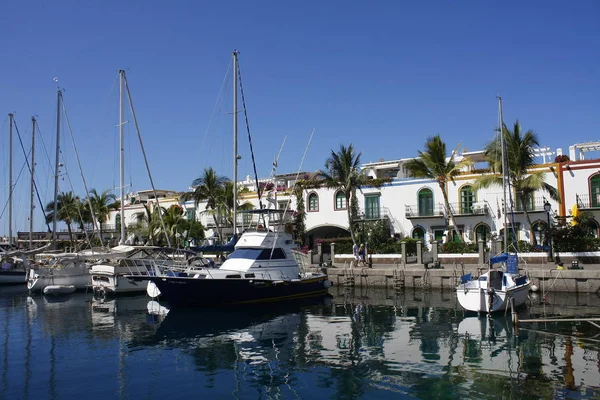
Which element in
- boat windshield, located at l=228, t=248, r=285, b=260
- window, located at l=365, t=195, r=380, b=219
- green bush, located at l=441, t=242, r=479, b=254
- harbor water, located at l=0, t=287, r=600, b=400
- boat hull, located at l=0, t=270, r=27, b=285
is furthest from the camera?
window, located at l=365, t=195, r=380, b=219

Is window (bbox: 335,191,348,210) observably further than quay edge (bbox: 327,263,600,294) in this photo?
Yes

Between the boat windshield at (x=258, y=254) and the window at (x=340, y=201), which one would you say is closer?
the boat windshield at (x=258, y=254)

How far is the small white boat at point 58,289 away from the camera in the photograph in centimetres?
3403

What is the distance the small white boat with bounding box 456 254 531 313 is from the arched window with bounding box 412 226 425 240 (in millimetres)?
19291

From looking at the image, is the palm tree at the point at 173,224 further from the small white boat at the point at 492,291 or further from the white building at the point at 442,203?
the small white boat at the point at 492,291

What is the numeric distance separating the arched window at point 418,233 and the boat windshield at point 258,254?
19.5 m

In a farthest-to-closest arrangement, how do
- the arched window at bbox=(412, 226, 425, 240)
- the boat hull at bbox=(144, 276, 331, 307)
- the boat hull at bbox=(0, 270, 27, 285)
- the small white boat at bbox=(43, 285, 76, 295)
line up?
the arched window at bbox=(412, 226, 425, 240)
the boat hull at bbox=(0, 270, 27, 285)
the small white boat at bbox=(43, 285, 76, 295)
the boat hull at bbox=(144, 276, 331, 307)

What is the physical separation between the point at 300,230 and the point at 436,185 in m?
13.2

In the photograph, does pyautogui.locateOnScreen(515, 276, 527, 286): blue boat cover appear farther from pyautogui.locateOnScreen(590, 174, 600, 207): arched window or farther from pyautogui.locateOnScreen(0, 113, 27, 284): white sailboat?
pyautogui.locateOnScreen(0, 113, 27, 284): white sailboat

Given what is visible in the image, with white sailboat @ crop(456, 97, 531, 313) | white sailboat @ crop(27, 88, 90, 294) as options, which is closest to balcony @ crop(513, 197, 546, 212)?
white sailboat @ crop(456, 97, 531, 313)

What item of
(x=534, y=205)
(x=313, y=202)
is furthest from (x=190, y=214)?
(x=534, y=205)

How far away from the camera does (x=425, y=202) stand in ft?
149

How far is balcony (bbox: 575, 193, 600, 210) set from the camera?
38406mm

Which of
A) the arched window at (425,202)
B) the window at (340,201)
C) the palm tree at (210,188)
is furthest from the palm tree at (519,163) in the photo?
the palm tree at (210,188)
